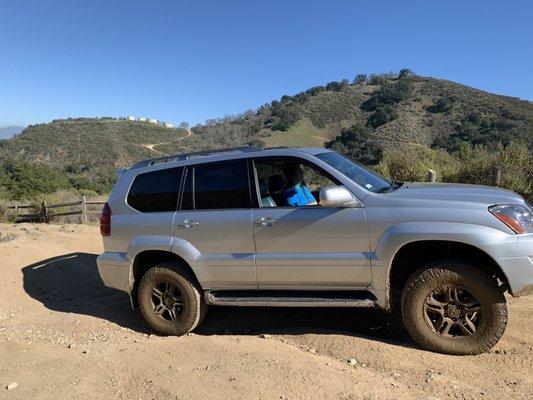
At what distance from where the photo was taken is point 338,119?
4947cm

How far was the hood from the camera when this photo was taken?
4188 mm

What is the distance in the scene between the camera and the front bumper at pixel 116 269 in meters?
5.50

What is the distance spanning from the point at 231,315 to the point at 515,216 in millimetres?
3240

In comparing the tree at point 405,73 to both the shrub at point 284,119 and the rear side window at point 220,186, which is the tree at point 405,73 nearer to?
the shrub at point 284,119

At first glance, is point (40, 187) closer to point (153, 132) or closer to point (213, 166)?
point (213, 166)

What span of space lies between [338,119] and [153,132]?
2592cm

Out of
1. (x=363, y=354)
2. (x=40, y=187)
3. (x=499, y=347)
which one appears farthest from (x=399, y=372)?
(x=40, y=187)

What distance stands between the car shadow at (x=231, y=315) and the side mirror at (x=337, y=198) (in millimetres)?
1311

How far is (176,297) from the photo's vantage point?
536 cm

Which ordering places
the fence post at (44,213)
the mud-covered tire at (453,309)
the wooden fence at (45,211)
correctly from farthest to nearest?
the fence post at (44,213)
the wooden fence at (45,211)
the mud-covered tire at (453,309)

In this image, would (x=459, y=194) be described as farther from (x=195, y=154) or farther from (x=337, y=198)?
(x=195, y=154)

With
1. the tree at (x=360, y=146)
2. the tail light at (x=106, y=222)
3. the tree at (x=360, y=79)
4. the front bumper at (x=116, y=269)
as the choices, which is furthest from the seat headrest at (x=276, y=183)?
the tree at (x=360, y=79)

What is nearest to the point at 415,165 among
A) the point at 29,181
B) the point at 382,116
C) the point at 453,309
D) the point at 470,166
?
the point at 470,166

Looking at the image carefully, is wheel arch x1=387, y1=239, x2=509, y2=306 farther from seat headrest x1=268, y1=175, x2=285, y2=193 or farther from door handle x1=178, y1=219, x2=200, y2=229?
door handle x1=178, y1=219, x2=200, y2=229
